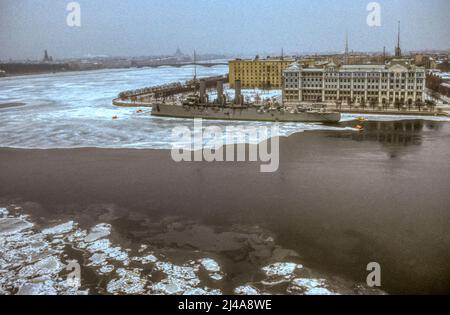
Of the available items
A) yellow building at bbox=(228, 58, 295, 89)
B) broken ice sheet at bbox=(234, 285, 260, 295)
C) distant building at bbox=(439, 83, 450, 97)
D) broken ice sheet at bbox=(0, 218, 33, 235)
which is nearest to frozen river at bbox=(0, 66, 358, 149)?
broken ice sheet at bbox=(0, 218, 33, 235)

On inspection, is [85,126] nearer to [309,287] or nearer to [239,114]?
[239,114]

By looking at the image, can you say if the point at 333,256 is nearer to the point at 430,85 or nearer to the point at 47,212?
the point at 47,212

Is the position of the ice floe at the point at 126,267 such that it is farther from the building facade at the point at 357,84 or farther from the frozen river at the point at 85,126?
the building facade at the point at 357,84

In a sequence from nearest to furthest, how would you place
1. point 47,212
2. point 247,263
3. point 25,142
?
1. point 247,263
2. point 47,212
3. point 25,142

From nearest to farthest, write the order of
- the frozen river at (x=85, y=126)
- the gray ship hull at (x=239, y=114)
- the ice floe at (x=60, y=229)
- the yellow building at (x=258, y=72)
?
1. the ice floe at (x=60, y=229)
2. the frozen river at (x=85, y=126)
3. the gray ship hull at (x=239, y=114)
4. the yellow building at (x=258, y=72)

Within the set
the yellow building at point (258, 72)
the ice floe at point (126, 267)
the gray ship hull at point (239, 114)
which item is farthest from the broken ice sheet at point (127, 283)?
the yellow building at point (258, 72)

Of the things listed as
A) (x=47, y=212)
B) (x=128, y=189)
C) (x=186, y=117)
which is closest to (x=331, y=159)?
(x=128, y=189)
